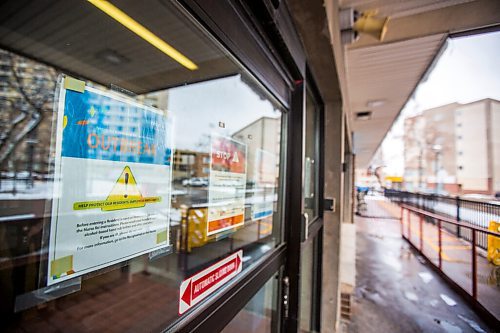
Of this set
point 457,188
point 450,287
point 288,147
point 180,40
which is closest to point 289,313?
point 288,147

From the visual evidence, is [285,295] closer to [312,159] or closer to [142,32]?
[312,159]

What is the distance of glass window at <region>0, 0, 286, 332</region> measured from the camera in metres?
0.49

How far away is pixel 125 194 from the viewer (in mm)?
574

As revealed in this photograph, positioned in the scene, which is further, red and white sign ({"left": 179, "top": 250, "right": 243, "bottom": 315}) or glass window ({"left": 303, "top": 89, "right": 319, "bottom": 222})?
glass window ({"left": 303, "top": 89, "right": 319, "bottom": 222})

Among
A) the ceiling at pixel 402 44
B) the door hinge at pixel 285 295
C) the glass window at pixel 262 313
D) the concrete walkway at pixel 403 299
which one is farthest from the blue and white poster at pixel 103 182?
the concrete walkway at pixel 403 299

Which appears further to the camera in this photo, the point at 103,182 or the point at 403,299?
the point at 403,299

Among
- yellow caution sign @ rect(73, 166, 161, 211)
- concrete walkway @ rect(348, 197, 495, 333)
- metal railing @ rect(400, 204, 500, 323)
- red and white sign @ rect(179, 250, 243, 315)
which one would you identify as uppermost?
yellow caution sign @ rect(73, 166, 161, 211)

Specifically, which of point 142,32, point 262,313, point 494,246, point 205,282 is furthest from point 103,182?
point 494,246

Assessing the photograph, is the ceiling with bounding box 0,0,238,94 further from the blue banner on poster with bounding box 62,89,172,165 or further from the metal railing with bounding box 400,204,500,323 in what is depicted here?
the metal railing with bounding box 400,204,500,323

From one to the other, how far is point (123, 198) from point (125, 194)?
0.01 meters

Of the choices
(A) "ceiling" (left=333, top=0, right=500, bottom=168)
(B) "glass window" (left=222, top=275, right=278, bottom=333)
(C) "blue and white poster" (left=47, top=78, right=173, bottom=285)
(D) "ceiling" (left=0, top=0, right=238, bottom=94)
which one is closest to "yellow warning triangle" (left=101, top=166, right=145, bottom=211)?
(C) "blue and white poster" (left=47, top=78, right=173, bottom=285)

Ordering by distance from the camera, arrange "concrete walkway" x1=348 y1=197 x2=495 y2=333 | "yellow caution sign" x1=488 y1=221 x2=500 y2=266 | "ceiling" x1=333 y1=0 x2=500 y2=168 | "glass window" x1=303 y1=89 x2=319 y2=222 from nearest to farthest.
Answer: "yellow caution sign" x1=488 y1=221 x2=500 y2=266, "ceiling" x1=333 y1=0 x2=500 y2=168, "glass window" x1=303 y1=89 x2=319 y2=222, "concrete walkway" x1=348 y1=197 x2=495 y2=333

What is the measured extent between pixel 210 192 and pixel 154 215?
0.36m

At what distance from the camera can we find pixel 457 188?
67.6 inches
